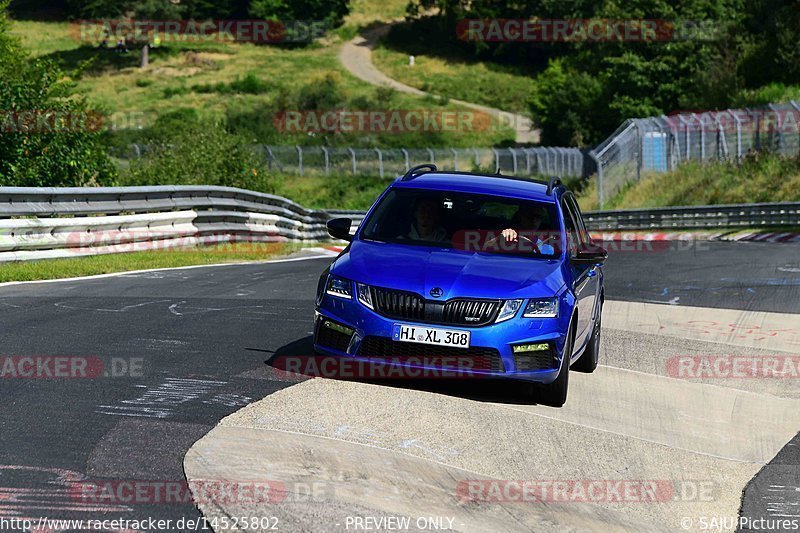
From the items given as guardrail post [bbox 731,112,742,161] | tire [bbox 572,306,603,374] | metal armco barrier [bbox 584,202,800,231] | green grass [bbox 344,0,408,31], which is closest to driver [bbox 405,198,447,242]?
tire [bbox 572,306,603,374]

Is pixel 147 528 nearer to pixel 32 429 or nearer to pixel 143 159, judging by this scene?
pixel 32 429

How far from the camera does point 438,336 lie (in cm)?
841

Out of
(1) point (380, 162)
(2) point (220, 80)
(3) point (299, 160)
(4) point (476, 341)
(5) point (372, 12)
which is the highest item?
(4) point (476, 341)

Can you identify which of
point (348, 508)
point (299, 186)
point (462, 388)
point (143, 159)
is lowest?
point (299, 186)

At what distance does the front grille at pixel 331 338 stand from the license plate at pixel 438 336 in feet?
1.53

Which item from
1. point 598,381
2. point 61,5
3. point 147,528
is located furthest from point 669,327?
point 61,5

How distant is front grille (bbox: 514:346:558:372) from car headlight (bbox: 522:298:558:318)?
0.80 feet

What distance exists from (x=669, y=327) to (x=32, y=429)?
854 cm

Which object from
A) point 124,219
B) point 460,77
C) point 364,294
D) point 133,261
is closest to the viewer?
point 364,294

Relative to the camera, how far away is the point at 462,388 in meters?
9.09

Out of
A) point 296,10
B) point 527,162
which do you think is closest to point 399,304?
point 527,162

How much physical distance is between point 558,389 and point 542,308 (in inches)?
23.6

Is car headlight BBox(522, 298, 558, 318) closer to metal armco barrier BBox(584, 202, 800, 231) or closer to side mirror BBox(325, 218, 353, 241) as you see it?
side mirror BBox(325, 218, 353, 241)

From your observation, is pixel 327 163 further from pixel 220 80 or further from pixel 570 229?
pixel 570 229
